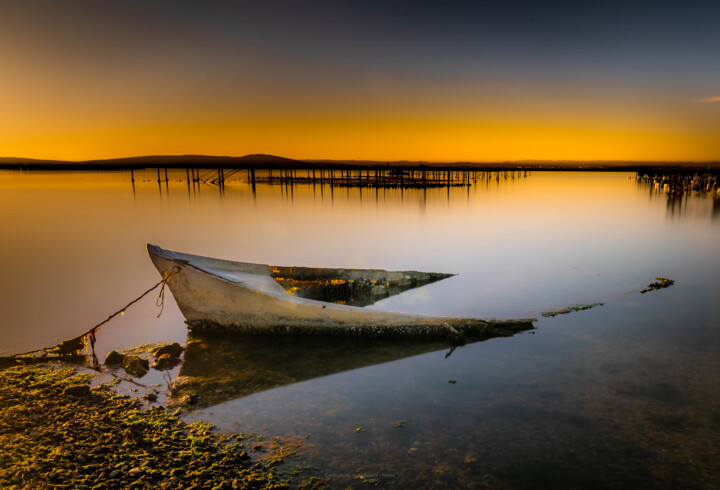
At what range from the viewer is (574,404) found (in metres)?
6.46

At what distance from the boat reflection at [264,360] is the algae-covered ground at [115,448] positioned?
867 mm

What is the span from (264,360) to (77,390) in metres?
2.88

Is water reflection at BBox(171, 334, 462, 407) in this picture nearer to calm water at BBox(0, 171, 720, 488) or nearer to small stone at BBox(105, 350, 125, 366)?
calm water at BBox(0, 171, 720, 488)

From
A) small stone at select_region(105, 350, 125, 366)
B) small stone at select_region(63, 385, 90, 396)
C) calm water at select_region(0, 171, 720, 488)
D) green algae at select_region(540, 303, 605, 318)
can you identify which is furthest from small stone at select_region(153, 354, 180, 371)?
green algae at select_region(540, 303, 605, 318)

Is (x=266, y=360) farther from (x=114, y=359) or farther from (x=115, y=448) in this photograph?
(x=115, y=448)

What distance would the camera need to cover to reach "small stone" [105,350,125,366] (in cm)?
770

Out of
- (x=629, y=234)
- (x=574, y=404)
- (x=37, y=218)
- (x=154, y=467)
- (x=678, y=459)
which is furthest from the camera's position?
(x=37, y=218)

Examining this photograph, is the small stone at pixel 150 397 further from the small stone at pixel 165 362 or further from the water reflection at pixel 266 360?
the small stone at pixel 165 362

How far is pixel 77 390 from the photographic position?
642 cm

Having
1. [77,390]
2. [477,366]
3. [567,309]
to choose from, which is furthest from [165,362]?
[567,309]

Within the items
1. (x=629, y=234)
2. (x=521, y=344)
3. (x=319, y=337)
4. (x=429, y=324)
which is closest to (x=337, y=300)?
(x=319, y=337)

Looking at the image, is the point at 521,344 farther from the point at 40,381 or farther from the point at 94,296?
the point at 94,296

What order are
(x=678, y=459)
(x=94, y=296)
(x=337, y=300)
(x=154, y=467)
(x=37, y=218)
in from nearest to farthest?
(x=154, y=467) < (x=678, y=459) < (x=337, y=300) < (x=94, y=296) < (x=37, y=218)

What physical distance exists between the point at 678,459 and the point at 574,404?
1.47 meters
